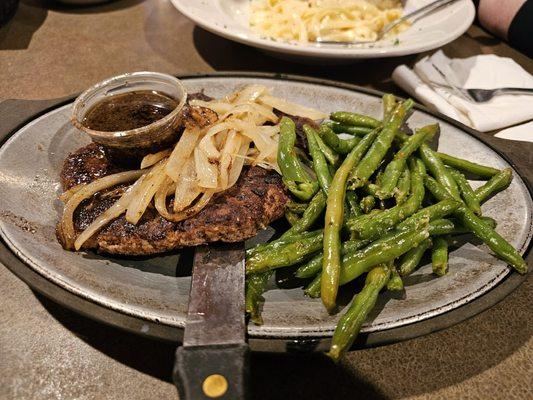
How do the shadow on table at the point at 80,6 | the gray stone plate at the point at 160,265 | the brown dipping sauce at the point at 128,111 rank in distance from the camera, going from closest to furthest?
the gray stone plate at the point at 160,265
the brown dipping sauce at the point at 128,111
the shadow on table at the point at 80,6

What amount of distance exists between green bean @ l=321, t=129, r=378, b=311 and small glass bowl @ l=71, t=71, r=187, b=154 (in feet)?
3.19

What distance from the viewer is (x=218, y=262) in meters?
2.03

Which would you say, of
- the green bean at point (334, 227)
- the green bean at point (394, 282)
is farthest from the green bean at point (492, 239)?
the green bean at point (334, 227)

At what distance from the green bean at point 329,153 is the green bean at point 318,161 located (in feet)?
0.08

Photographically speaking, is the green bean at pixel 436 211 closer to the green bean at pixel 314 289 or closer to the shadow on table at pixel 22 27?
the green bean at pixel 314 289

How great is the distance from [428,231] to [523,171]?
89 cm

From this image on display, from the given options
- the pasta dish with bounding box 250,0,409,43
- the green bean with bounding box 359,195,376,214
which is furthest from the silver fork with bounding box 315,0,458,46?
the green bean with bounding box 359,195,376,214

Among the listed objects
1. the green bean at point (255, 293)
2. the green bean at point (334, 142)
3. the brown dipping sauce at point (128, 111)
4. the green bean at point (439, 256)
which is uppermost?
the green bean at point (334, 142)

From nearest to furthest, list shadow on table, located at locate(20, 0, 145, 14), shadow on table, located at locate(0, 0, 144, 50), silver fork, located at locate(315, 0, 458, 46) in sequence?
silver fork, located at locate(315, 0, 458, 46) < shadow on table, located at locate(0, 0, 144, 50) < shadow on table, located at locate(20, 0, 145, 14)

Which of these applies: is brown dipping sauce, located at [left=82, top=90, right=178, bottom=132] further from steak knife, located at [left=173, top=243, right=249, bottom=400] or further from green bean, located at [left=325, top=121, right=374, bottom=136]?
green bean, located at [left=325, top=121, right=374, bottom=136]

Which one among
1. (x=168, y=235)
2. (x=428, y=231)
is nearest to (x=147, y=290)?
(x=168, y=235)

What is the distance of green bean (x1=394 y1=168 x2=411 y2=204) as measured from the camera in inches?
87.3

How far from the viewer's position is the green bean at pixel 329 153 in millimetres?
2463

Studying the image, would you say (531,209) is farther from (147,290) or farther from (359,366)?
(147,290)
